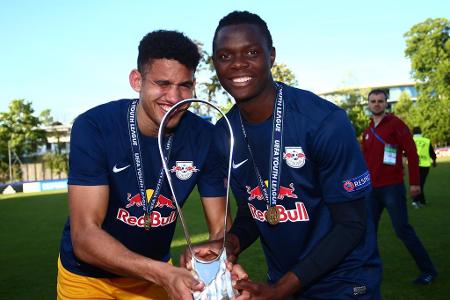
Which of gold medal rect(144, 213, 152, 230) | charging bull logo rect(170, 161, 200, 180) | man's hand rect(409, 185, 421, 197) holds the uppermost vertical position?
charging bull logo rect(170, 161, 200, 180)

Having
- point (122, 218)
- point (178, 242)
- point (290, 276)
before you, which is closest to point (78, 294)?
point (122, 218)

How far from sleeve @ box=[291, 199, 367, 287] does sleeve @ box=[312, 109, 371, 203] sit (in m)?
0.06

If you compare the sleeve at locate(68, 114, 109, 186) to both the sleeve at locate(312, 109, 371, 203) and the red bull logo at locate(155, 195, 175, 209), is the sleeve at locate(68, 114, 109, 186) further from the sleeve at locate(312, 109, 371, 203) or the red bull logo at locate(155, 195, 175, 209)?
the sleeve at locate(312, 109, 371, 203)

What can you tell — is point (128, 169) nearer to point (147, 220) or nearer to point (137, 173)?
point (137, 173)

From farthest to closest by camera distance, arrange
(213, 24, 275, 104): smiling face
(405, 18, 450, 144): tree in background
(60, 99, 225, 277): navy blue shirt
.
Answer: (405, 18, 450, 144): tree in background → (60, 99, 225, 277): navy blue shirt → (213, 24, 275, 104): smiling face

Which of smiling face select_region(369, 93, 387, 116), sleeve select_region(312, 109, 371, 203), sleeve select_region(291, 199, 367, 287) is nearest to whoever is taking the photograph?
sleeve select_region(291, 199, 367, 287)

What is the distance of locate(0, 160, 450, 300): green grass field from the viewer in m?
6.64

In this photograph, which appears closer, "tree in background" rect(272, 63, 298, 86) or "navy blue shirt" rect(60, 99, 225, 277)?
"navy blue shirt" rect(60, 99, 225, 277)

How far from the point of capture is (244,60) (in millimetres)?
2848

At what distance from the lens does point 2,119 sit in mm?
51219

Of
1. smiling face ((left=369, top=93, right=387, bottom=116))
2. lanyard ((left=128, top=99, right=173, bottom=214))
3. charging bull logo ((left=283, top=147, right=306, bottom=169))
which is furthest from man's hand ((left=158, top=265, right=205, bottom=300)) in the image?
smiling face ((left=369, top=93, right=387, bottom=116))

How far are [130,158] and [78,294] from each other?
1034mm

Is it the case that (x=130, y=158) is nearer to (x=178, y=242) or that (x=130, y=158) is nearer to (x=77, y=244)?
(x=77, y=244)

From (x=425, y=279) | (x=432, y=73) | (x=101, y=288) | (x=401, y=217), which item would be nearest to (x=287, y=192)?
(x=101, y=288)
